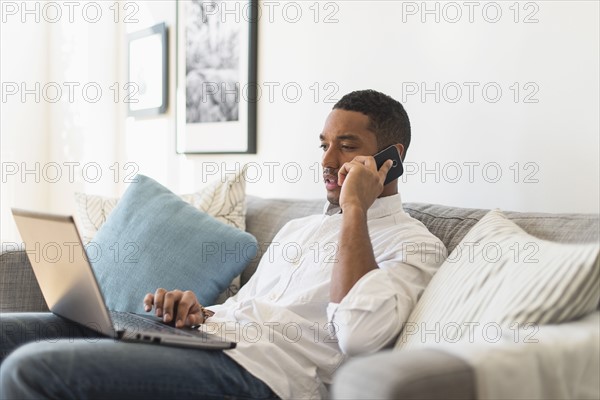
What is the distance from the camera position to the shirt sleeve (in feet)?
4.60

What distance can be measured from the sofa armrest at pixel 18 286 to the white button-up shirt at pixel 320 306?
700mm

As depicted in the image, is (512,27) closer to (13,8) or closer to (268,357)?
(268,357)

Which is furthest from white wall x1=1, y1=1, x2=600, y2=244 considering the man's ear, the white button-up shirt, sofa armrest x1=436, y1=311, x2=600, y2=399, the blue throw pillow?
sofa armrest x1=436, y1=311, x2=600, y2=399

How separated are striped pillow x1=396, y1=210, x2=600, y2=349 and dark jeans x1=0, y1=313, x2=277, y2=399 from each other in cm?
34

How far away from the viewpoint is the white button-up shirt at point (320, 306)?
55.9 inches

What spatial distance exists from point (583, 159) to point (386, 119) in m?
0.48

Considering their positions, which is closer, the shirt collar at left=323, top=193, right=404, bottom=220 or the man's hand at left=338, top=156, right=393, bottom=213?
the man's hand at left=338, top=156, right=393, bottom=213

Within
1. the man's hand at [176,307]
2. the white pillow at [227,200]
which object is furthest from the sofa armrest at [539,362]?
the white pillow at [227,200]

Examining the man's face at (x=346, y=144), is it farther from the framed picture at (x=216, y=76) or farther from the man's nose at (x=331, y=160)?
the framed picture at (x=216, y=76)

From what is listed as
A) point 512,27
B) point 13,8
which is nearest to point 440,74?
point 512,27

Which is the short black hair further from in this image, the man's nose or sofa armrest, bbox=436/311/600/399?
sofa armrest, bbox=436/311/600/399

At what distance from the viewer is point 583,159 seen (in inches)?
69.9

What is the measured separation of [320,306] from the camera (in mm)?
1641

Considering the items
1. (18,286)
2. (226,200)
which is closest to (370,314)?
(226,200)
